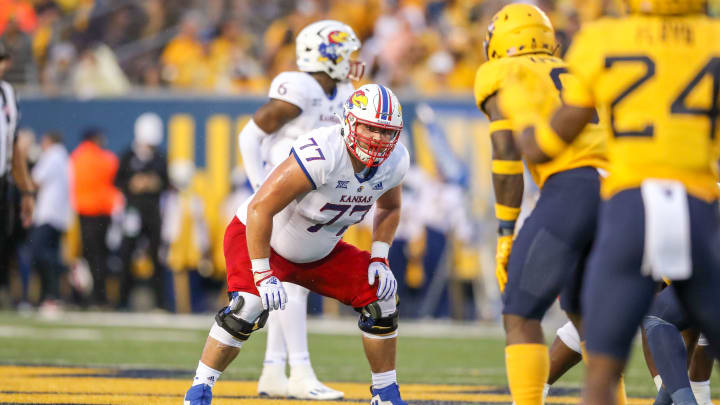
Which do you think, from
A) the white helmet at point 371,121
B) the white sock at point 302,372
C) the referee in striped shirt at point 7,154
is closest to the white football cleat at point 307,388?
the white sock at point 302,372

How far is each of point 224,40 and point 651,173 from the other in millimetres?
13505

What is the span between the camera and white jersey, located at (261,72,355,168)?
6.72 m

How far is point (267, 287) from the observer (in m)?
4.91

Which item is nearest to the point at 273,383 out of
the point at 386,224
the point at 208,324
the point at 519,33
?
the point at 386,224

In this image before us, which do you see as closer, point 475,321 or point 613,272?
point 613,272

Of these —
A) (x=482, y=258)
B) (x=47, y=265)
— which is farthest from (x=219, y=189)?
(x=482, y=258)

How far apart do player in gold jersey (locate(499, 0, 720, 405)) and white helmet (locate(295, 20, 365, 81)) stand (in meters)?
3.49

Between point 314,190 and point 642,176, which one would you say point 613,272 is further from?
point 314,190

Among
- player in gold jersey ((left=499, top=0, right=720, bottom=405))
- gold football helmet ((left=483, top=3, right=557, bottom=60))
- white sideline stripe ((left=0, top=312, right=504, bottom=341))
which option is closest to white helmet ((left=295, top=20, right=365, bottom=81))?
gold football helmet ((left=483, top=3, right=557, bottom=60))

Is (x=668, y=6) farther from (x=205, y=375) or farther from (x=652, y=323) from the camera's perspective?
(x=205, y=375)

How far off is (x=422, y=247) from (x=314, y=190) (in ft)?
29.5

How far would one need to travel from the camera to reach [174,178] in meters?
14.7

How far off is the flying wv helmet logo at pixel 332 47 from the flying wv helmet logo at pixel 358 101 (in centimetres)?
172

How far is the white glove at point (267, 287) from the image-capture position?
490 cm
